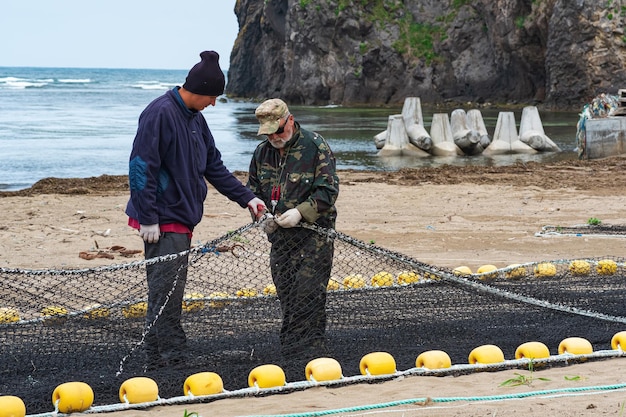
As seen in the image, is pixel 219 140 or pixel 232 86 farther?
pixel 232 86

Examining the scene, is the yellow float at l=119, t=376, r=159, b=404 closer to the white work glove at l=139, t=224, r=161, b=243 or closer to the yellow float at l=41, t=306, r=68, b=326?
the white work glove at l=139, t=224, r=161, b=243

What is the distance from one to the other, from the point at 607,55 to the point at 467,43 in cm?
1304

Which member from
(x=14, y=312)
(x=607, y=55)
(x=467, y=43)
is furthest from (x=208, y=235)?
(x=467, y=43)

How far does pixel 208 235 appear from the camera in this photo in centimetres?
979

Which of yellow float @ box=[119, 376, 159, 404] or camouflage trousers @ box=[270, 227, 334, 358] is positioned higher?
camouflage trousers @ box=[270, 227, 334, 358]

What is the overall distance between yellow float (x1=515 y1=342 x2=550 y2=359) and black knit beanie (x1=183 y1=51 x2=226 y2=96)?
2.12 metres

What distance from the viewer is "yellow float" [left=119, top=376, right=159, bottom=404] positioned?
396cm

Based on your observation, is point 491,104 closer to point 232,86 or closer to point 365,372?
point 232,86

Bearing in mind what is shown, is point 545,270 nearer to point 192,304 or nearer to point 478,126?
point 192,304

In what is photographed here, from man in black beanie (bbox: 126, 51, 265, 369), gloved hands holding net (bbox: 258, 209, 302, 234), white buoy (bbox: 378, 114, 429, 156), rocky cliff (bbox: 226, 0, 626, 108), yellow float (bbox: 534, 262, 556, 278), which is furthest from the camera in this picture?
rocky cliff (bbox: 226, 0, 626, 108)

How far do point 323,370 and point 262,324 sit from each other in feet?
3.01

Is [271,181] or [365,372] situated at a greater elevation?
[271,181]

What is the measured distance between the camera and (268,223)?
15.3 ft

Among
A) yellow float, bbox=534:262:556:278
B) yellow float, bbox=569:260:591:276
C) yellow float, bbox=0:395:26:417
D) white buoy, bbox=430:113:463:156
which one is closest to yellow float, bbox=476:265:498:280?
yellow float, bbox=534:262:556:278
